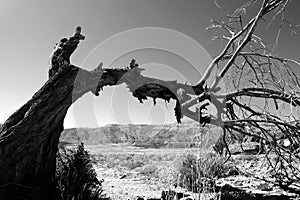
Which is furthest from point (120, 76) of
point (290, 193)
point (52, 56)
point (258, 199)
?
point (290, 193)

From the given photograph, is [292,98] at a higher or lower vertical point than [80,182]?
higher

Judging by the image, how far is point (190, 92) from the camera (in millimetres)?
5125

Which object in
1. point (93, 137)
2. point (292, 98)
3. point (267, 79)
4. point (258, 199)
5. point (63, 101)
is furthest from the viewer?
point (93, 137)

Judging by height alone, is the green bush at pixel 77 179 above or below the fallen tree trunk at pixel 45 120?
below

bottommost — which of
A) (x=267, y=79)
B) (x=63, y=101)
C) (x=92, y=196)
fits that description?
(x=92, y=196)

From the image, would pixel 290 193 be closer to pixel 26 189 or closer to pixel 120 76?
pixel 120 76

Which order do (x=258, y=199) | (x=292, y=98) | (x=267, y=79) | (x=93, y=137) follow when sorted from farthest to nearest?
(x=93, y=137), (x=267, y=79), (x=258, y=199), (x=292, y=98)

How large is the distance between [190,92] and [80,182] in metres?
2.56

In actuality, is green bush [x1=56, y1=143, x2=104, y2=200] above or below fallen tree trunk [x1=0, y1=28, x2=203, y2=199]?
below

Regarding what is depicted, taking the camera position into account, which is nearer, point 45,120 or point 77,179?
point 45,120

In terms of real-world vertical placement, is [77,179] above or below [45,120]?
below

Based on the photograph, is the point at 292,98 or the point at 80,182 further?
the point at 80,182

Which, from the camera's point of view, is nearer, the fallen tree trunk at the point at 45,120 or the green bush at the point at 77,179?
the fallen tree trunk at the point at 45,120

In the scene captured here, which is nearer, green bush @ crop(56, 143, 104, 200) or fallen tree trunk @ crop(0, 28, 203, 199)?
fallen tree trunk @ crop(0, 28, 203, 199)
